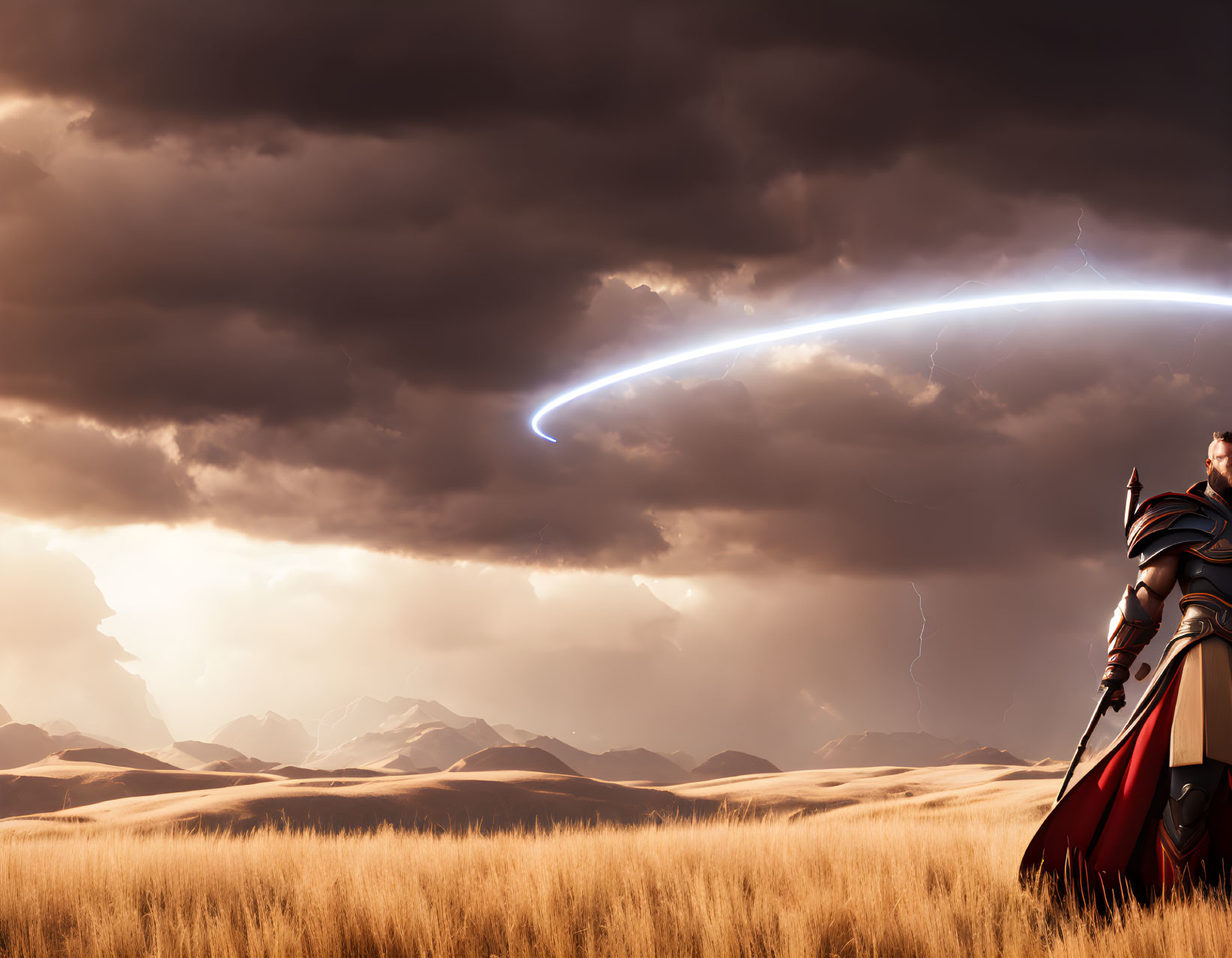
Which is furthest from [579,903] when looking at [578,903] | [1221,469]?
[1221,469]

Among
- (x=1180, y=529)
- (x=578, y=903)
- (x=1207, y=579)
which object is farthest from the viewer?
(x=578, y=903)

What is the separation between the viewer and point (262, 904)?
738 centimetres

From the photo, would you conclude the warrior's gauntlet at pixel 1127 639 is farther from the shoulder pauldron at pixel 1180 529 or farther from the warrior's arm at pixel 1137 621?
the shoulder pauldron at pixel 1180 529

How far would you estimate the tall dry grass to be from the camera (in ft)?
20.0

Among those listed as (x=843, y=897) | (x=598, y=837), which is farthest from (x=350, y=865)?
(x=843, y=897)

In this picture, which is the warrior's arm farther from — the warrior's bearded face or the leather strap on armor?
the warrior's bearded face

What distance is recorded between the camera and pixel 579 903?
23.7 ft

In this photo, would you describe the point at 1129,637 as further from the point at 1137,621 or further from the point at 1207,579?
the point at 1207,579

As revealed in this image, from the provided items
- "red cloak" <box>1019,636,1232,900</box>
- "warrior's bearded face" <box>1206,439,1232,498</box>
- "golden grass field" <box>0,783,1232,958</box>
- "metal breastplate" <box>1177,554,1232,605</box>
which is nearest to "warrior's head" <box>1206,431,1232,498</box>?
"warrior's bearded face" <box>1206,439,1232,498</box>

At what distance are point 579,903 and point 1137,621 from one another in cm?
437

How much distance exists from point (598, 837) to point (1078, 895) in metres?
5.28

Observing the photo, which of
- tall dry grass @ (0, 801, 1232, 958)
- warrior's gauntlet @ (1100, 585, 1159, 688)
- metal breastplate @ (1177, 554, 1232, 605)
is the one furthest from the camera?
warrior's gauntlet @ (1100, 585, 1159, 688)

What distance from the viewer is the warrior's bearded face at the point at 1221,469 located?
21.9 ft

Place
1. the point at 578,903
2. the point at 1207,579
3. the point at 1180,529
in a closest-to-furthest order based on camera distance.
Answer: the point at 1207,579 → the point at 1180,529 → the point at 578,903
